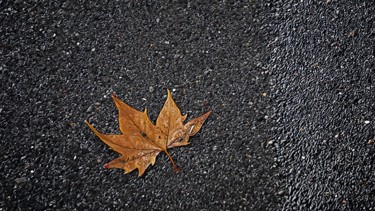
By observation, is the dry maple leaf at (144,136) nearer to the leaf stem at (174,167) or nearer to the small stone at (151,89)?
the leaf stem at (174,167)

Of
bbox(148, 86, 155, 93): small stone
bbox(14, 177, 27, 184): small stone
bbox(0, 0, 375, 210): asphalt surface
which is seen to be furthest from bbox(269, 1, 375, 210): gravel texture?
bbox(14, 177, 27, 184): small stone

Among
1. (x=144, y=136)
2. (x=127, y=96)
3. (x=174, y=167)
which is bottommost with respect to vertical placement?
(x=174, y=167)

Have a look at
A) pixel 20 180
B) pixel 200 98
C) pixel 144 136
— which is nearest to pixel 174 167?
pixel 144 136

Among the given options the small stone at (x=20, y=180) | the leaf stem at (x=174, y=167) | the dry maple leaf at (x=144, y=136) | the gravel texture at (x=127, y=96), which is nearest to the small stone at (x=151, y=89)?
the gravel texture at (x=127, y=96)

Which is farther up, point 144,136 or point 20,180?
point 20,180

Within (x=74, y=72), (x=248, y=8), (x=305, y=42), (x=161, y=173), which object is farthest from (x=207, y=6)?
(x=161, y=173)

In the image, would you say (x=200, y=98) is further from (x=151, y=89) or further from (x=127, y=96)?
(x=127, y=96)

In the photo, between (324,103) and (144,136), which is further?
(324,103)
